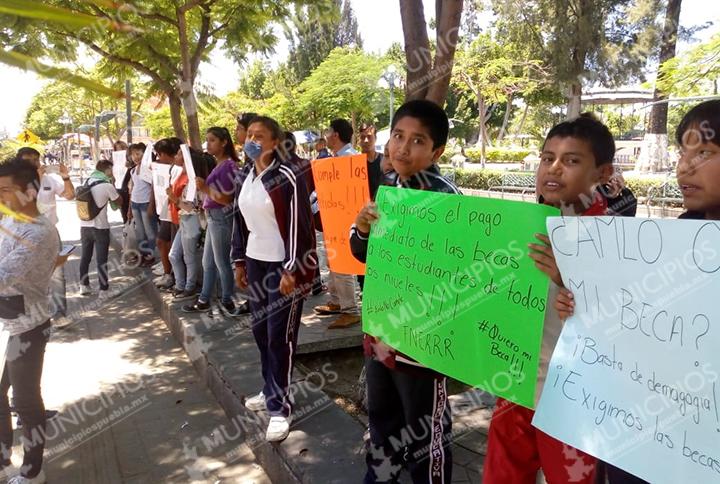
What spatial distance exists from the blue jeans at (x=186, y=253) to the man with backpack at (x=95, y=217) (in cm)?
123

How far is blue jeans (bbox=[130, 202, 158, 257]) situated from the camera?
798 centimetres

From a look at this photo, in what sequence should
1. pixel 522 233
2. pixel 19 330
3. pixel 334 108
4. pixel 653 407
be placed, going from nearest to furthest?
1. pixel 653 407
2. pixel 522 233
3. pixel 19 330
4. pixel 334 108

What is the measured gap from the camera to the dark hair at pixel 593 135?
1.83m

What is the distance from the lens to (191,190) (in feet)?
18.2

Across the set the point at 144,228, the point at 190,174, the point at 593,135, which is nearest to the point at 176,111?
the point at 144,228

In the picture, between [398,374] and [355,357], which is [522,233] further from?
[355,357]

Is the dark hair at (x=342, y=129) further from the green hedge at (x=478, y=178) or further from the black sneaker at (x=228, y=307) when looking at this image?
the green hedge at (x=478, y=178)

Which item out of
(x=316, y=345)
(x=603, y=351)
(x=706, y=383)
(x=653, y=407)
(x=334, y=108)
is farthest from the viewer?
(x=334, y=108)

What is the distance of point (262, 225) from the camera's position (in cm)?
316

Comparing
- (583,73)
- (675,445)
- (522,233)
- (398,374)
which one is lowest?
(398,374)

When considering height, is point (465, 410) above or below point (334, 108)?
below

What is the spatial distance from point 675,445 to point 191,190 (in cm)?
495

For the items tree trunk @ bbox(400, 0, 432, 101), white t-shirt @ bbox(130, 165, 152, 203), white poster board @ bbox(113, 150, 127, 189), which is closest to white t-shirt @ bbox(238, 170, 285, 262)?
tree trunk @ bbox(400, 0, 432, 101)

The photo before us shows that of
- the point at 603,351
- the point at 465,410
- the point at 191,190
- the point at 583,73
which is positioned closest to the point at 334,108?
the point at 583,73
